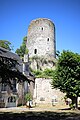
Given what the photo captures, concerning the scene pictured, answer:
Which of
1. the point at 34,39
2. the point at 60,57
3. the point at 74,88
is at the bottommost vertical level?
the point at 74,88

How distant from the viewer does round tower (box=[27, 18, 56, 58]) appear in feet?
143

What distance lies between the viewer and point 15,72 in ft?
34.9

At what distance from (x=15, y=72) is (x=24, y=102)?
21.0 meters

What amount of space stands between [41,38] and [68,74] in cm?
2269

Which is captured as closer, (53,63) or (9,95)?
(9,95)

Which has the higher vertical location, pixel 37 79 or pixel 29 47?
pixel 29 47

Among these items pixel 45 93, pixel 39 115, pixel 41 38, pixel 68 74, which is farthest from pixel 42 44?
pixel 39 115

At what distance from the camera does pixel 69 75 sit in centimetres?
2294

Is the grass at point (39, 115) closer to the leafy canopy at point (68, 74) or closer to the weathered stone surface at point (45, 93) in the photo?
the leafy canopy at point (68, 74)

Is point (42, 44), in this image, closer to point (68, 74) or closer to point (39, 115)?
point (68, 74)

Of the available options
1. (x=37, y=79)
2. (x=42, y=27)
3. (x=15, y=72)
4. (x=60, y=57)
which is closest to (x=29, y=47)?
(x=42, y=27)

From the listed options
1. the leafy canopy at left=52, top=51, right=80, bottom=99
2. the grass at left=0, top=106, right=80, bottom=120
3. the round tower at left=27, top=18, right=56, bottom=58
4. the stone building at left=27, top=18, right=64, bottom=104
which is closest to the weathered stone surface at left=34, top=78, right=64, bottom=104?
the leafy canopy at left=52, top=51, right=80, bottom=99

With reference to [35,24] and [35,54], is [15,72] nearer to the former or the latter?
[35,54]

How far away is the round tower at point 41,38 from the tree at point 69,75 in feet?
64.7
